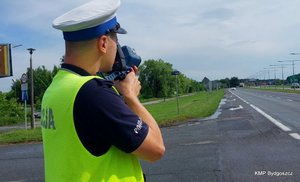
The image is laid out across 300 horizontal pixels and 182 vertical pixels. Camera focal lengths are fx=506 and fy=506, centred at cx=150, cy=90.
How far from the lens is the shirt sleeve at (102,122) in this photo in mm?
2111

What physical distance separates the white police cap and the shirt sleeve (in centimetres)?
25

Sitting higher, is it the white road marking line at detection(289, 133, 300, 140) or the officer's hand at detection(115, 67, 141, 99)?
the officer's hand at detection(115, 67, 141, 99)

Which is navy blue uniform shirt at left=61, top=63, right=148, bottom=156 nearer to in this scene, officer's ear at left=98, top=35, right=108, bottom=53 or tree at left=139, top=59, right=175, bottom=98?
officer's ear at left=98, top=35, right=108, bottom=53

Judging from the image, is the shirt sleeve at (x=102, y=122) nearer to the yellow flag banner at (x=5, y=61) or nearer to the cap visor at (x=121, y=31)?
the cap visor at (x=121, y=31)

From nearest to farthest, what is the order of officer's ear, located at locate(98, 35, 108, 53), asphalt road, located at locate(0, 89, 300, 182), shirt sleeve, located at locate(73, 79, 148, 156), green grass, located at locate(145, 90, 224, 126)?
shirt sleeve, located at locate(73, 79, 148, 156) < officer's ear, located at locate(98, 35, 108, 53) < asphalt road, located at locate(0, 89, 300, 182) < green grass, located at locate(145, 90, 224, 126)

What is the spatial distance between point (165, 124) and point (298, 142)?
34.9 ft

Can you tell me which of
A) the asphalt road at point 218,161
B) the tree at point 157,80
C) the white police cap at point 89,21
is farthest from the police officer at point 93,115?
the tree at point 157,80

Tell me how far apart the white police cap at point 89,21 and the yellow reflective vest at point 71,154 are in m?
0.19

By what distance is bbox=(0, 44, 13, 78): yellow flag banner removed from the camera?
34031 mm

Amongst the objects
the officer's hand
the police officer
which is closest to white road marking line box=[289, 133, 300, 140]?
the officer's hand

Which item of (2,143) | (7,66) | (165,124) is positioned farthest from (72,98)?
(7,66)

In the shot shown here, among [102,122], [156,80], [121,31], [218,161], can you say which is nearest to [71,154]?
[102,122]

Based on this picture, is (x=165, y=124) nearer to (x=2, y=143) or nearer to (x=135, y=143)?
(x=2, y=143)

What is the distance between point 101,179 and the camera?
212cm
